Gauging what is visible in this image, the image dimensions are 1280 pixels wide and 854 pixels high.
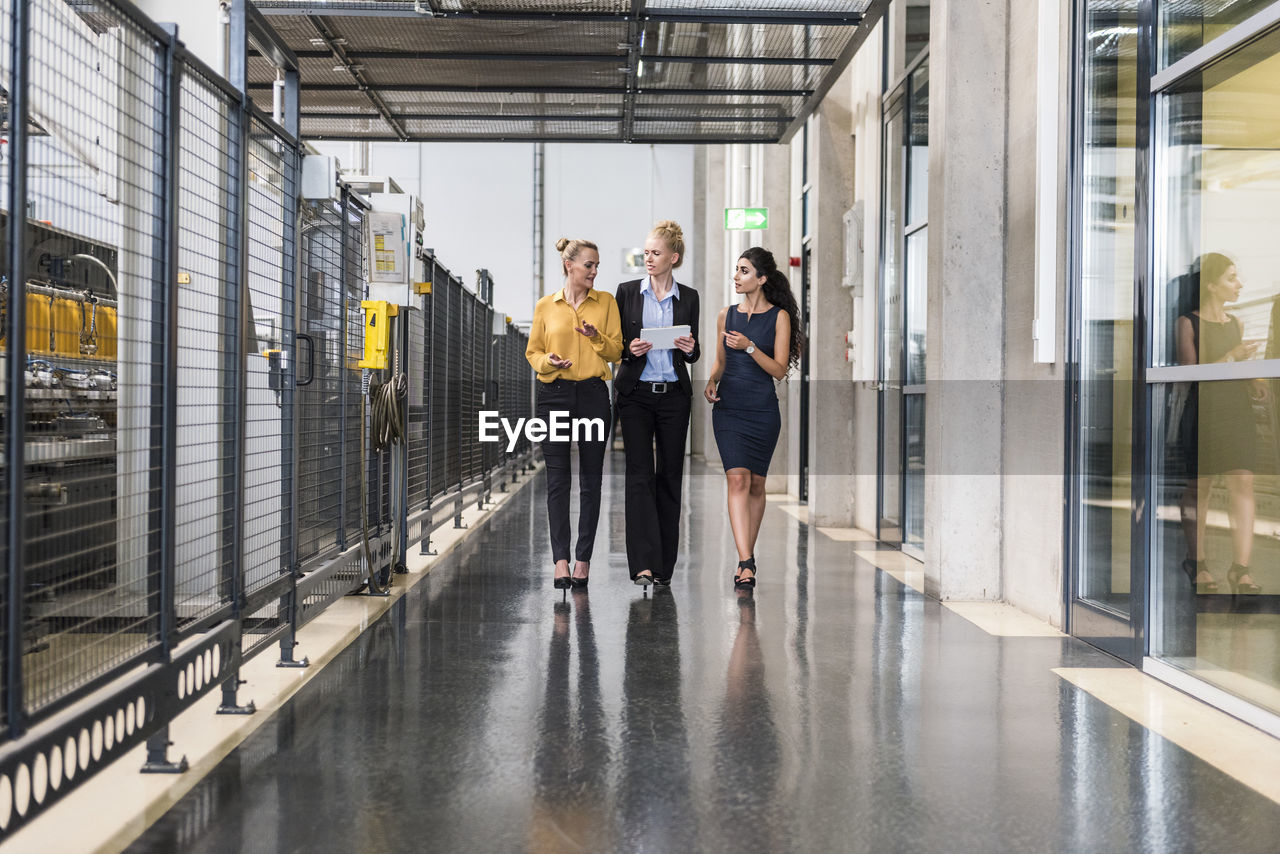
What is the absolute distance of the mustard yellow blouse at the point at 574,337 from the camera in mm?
5418

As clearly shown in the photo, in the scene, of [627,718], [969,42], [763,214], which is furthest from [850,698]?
[763,214]

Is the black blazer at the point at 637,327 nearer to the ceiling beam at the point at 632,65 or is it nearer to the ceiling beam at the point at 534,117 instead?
the ceiling beam at the point at 632,65

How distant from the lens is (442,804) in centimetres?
257

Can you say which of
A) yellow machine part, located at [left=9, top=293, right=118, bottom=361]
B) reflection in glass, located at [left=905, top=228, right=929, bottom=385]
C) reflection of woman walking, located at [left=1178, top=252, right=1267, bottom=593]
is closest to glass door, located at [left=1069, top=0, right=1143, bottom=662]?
reflection of woman walking, located at [left=1178, top=252, right=1267, bottom=593]

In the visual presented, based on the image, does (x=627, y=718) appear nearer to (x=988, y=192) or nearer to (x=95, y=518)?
(x=95, y=518)

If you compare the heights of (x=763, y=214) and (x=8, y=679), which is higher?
(x=763, y=214)

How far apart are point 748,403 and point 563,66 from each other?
283 cm

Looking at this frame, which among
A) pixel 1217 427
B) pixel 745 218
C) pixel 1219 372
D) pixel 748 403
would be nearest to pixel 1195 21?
pixel 1219 372

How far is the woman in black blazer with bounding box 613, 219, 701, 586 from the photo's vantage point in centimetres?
547

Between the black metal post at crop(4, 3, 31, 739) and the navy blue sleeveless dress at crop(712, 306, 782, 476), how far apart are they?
388 cm

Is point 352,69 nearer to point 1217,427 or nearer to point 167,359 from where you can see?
point 167,359

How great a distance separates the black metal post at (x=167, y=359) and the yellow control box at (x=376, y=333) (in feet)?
7.80

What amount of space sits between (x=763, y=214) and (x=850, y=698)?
8.66m

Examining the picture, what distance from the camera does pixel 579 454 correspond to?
17.8ft
